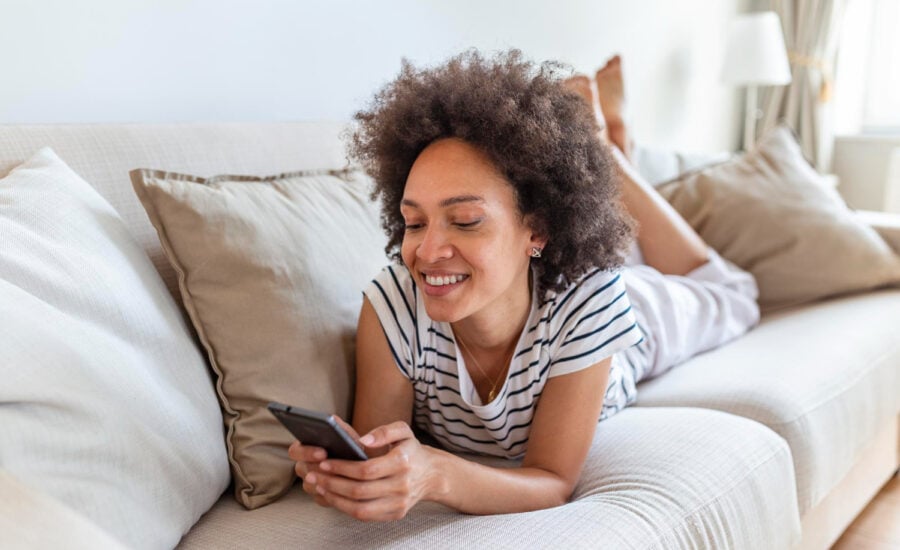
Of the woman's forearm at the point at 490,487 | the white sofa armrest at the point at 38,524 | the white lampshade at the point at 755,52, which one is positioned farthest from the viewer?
the white lampshade at the point at 755,52

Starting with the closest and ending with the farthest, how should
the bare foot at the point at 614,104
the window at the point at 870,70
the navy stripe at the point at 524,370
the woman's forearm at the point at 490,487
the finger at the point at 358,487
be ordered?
the finger at the point at 358,487, the woman's forearm at the point at 490,487, the navy stripe at the point at 524,370, the bare foot at the point at 614,104, the window at the point at 870,70

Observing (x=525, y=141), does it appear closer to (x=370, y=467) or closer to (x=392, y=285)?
(x=392, y=285)

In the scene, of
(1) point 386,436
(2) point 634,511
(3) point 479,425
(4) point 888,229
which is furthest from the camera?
(4) point 888,229

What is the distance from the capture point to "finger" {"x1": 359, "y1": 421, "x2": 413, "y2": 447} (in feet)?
3.20

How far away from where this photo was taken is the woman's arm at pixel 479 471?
0.95 metres

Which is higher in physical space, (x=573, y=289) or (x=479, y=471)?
(x=573, y=289)

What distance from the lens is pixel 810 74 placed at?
4.11 metres

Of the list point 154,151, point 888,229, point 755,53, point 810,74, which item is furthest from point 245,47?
point 810,74

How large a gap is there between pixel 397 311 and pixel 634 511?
1.46 feet

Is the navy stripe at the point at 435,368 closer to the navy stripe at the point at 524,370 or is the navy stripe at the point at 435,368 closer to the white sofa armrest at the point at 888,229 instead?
the navy stripe at the point at 524,370

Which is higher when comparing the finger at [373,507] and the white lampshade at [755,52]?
the white lampshade at [755,52]

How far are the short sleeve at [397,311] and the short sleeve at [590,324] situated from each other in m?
0.22

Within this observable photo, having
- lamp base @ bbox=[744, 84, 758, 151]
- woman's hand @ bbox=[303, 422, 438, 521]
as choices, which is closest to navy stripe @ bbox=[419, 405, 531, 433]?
woman's hand @ bbox=[303, 422, 438, 521]

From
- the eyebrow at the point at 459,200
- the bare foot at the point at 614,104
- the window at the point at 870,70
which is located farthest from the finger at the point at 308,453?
the window at the point at 870,70
